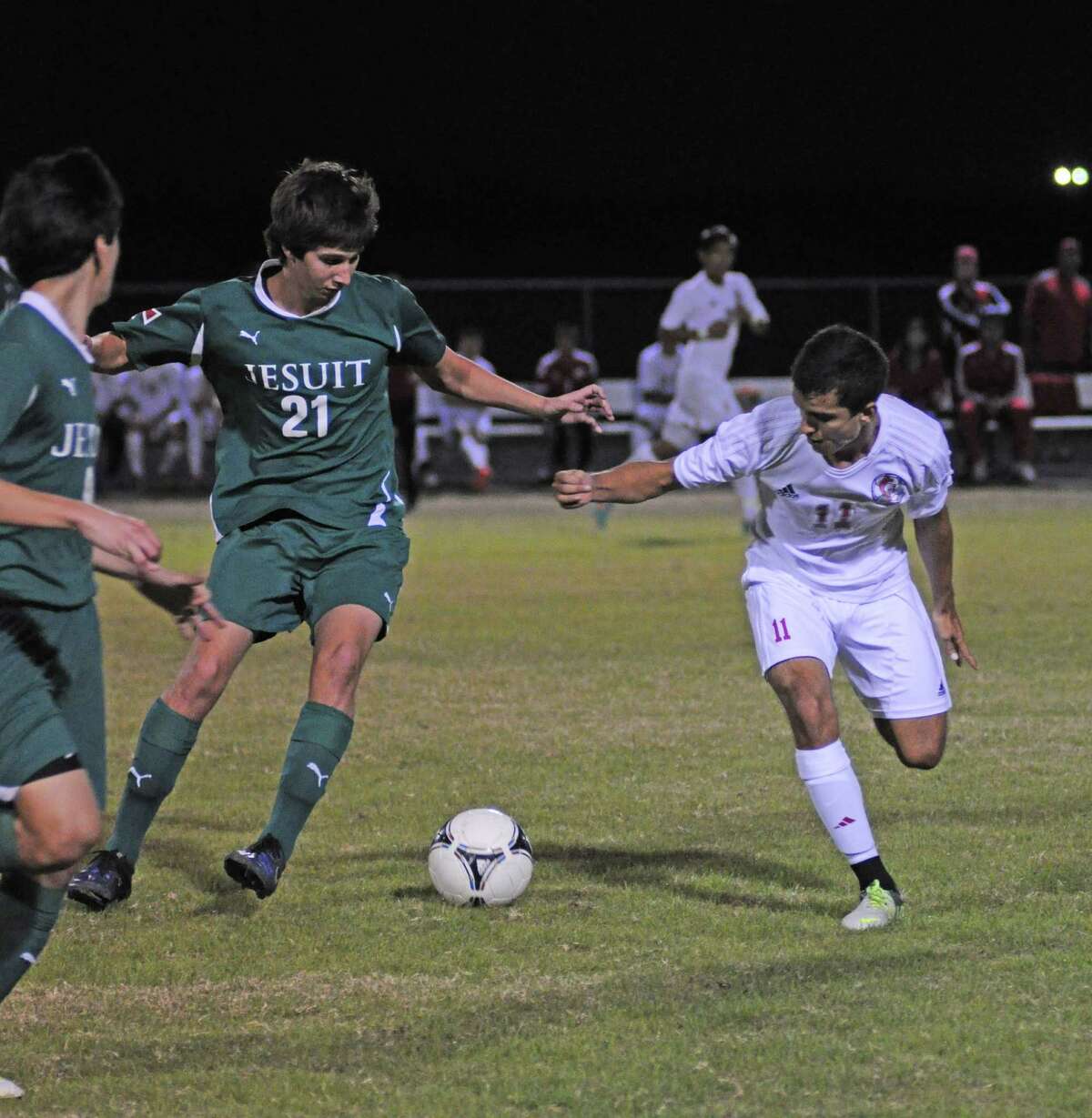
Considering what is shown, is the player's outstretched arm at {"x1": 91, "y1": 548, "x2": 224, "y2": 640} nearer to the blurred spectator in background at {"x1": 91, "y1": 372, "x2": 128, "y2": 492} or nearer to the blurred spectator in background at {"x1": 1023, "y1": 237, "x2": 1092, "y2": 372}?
the blurred spectator in background at {"x1": 1023, "y1": 237, "x2": 1092, "y2": 372}

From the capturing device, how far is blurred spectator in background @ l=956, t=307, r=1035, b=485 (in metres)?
21.8

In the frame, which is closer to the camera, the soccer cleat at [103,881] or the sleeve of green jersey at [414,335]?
the soccer cleat at [103,881]

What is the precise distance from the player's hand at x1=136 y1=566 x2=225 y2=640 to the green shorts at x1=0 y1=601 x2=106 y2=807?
14 cm

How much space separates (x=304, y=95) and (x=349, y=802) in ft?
84.1

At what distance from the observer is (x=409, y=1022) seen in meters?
4.35

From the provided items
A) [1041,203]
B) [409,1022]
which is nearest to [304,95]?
[1041,203]

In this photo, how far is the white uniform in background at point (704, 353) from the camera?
16.6 metres

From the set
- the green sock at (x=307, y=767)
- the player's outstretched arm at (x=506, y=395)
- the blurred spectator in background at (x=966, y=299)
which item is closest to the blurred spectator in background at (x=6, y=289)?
the player's outstretched arm at (x=506, y=395)

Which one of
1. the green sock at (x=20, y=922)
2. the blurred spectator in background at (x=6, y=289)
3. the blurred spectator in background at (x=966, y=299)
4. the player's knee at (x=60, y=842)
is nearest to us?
the player's knee at (x=60, y=842)

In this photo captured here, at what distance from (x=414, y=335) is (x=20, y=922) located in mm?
2440

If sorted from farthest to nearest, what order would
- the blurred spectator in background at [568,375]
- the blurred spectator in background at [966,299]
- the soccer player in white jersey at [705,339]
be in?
the blurred spectator in background at [568,375], the blurred spectator in background at [966,299], the soccer player in white jersey at [705,339]

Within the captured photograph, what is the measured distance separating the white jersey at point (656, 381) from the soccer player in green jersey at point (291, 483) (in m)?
13.9

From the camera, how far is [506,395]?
5824 mm

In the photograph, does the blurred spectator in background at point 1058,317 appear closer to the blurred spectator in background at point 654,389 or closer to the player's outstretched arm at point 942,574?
the blurred spectator in background at point 654,389
